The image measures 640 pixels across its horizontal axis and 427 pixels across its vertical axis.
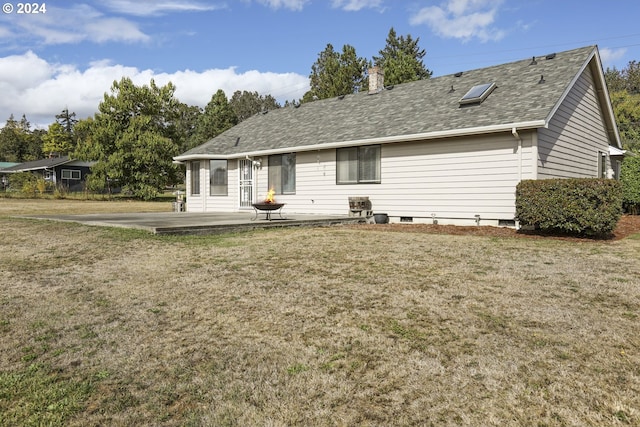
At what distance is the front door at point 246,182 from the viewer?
16.7 meters

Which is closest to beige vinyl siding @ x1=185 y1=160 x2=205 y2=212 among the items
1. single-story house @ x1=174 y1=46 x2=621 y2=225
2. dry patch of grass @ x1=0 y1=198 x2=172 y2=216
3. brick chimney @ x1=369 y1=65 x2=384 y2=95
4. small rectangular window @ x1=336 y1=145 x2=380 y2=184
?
single-story house @ x1=174 y1=46 x2=621 y2=225

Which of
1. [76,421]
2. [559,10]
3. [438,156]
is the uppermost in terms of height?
[559,10]

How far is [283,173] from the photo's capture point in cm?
1575

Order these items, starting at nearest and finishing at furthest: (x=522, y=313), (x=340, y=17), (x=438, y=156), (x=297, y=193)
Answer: (x=522, y=313) < (x=438, y=156) < (x=297, y=193) < (x=340, y=17)

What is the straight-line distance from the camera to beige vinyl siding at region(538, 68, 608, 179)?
1112 cm

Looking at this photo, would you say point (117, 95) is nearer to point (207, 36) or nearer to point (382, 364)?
point (207, 36)

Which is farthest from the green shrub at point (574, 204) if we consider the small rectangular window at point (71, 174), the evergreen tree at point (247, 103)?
the evergreen tree at point (247, 103)

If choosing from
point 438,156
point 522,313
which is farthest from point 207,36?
point 522,313

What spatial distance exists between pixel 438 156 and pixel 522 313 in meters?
8.66

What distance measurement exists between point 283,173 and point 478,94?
753 centimetres

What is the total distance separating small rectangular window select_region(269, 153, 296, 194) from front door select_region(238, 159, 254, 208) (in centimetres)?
110

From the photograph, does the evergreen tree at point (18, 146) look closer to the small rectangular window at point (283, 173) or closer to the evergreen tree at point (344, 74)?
the evergreen tree at point (344, 74)

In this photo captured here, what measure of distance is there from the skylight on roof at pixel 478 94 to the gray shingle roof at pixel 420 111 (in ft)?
0.54

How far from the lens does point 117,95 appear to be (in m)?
32.7
